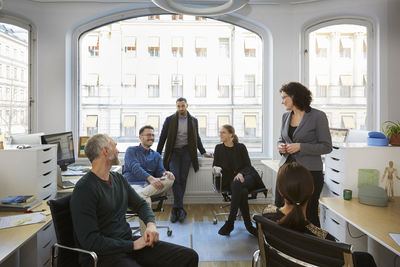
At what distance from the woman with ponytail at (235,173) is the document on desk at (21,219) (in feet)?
6.76

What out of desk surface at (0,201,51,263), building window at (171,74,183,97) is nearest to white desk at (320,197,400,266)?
desk surface at (0,201,51,263)

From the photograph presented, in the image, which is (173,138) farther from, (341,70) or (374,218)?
(374,218)

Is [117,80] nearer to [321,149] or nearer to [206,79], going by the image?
[206,79]

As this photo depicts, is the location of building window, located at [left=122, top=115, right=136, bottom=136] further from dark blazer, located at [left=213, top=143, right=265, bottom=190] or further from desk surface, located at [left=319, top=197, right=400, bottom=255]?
desk surface, located at [left=319, top=197, right=400, bottom=255]

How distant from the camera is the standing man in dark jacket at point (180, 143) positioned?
14.5ft

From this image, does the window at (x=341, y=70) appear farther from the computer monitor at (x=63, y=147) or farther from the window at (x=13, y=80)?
the window at (x=13, y=80)

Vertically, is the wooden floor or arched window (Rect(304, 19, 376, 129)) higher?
arched window (Rect(304, 19, 376, 129))

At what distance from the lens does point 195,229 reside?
3.76m

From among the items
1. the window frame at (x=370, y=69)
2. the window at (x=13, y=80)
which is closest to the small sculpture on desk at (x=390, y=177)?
the window frame at (x=370, y=69)

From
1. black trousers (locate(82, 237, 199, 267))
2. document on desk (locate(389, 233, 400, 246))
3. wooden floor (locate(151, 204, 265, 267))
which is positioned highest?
document on desk (locate(389, 233, 400, 246))

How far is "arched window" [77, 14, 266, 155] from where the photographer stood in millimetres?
5004

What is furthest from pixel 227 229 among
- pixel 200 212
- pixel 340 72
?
pixel 340 72

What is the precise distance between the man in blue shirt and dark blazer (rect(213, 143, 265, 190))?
75 centimetres

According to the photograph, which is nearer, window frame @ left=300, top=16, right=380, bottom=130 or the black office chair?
the black office chair
